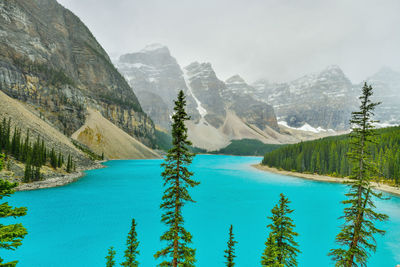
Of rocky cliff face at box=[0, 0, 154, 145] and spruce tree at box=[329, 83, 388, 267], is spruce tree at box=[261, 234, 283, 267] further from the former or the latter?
rocky cliff face at box=[0, 0, 154, 145]

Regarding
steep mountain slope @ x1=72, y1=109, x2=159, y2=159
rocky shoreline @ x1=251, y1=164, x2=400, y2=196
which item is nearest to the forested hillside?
rocky shoreline @ x1=251, y1=164, x2=400, y2=196

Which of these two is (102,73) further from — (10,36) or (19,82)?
(19,82)

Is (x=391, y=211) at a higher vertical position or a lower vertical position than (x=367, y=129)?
lower

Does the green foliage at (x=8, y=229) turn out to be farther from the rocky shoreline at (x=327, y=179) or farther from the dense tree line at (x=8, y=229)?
the rocky shoreline at (x=327, y=179)

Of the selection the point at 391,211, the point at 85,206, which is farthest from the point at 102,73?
the point at 391,211

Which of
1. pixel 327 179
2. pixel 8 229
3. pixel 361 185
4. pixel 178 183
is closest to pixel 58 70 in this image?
pixel 178 183
